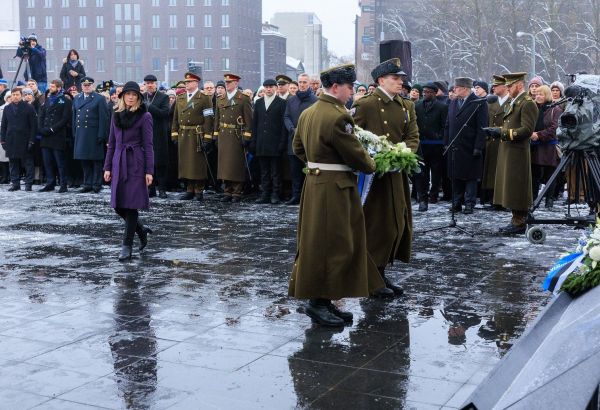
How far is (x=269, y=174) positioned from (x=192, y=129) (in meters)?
1.64

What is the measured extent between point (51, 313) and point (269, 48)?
124m

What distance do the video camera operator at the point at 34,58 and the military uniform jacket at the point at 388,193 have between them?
15.0m

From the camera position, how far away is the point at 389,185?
25.2 ft

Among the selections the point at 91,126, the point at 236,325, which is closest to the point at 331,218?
the point at 236,325

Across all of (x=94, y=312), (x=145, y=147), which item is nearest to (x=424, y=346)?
(x=94, y=312)

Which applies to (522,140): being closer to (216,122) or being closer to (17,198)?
(216,122)

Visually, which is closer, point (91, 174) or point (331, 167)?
point (331, 167)

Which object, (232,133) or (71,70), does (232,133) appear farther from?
(71,70)

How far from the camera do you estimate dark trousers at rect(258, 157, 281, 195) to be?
618 inches

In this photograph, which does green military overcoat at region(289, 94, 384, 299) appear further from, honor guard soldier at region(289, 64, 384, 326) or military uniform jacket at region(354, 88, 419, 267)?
military uniform jacket at region(354, 88, 419, 267)

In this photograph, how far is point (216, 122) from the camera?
16.1 meters

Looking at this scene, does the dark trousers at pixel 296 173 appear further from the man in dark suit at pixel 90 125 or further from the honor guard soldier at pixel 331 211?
the honor guard soldier at pixel 331 211

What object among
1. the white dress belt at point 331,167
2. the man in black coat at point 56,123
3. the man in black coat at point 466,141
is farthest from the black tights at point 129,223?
the man in black coat at point 56,123

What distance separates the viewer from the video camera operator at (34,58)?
70.8 feet
